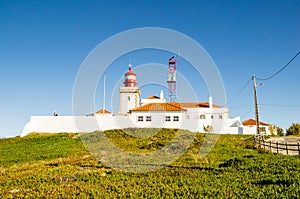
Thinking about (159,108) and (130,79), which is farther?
(130,79)

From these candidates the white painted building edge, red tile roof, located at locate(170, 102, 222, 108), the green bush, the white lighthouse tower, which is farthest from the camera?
the white lighthouse tower

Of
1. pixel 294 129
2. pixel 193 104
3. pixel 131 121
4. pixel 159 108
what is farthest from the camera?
pixel 193 104

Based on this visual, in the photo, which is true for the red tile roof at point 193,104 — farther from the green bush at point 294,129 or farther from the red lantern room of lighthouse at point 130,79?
the green bush at point 294,129

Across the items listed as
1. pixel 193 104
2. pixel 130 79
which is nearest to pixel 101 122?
pixel 130 79

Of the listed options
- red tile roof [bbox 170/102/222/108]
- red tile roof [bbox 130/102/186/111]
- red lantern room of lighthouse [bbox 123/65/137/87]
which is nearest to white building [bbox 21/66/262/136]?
red tile roof [bbox 130/102/186/111]

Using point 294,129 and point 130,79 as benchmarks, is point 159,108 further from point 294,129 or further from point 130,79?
point 294,129

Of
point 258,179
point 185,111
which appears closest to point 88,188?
point 258,179

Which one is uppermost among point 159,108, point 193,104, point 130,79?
point 130,79

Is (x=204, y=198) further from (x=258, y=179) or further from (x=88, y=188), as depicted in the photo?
(x=88, y=188)

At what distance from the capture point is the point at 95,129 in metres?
43.5

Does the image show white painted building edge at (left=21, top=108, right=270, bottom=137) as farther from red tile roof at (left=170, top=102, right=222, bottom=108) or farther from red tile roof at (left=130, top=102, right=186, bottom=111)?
red tile roof at (left=170, top=102, right=222, bottom=108)

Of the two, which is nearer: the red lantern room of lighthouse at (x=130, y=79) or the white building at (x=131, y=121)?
the white building at (x=131, y=121)

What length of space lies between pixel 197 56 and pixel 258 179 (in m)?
12.3

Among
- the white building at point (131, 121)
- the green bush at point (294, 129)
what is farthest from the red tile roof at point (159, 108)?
the green bush at point (294, 129)
